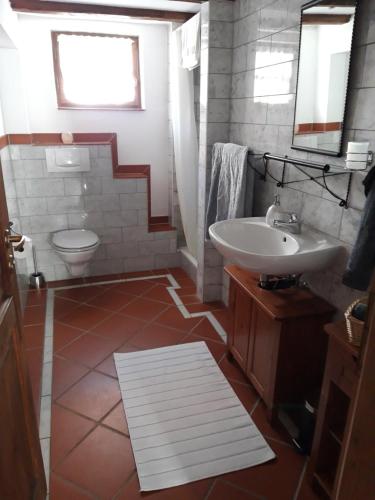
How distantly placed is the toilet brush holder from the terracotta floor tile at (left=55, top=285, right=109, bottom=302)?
0.21m

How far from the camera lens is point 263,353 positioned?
6.70ft

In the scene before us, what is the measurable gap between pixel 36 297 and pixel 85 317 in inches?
25.9

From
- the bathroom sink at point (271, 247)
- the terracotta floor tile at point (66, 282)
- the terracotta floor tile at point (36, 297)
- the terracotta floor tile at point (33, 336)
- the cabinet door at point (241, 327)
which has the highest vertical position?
the bathroom sink at point (271, 247)

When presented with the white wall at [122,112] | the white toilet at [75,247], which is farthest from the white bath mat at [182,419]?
the white wall at [122,112]

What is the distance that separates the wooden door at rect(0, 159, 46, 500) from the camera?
3.73ft

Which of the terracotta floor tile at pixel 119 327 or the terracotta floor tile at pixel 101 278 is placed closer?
the terracotta floor tile at pixel 119 327

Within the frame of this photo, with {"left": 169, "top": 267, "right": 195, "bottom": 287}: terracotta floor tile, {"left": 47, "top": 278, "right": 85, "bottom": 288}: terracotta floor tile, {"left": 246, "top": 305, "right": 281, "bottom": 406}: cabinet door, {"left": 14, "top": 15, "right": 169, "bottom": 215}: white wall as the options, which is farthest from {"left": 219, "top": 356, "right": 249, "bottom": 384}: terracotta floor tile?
{"left": 14, "top": 15, "right": 169, "bottom": 215}: white wall

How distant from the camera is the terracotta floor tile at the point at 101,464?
1.69m

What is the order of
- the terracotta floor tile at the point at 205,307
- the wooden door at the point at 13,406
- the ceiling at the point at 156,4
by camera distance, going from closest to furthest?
1. the wooden door at the point at 13,406
2. the ceiling at the point at 156,4
3. the terracotta floor tile at the point at 205,307

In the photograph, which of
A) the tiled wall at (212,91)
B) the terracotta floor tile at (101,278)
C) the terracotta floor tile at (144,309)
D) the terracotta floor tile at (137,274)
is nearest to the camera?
the tiled wall at (212,91)

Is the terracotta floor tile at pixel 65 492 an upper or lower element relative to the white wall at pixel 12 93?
lower

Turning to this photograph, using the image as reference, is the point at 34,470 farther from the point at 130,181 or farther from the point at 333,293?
the point at 130,181

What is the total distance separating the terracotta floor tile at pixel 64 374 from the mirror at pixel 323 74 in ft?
6.36

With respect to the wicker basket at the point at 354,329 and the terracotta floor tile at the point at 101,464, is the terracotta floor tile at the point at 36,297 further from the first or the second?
the wicker basket at the point at 354,329
